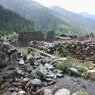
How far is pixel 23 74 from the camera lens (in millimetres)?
9773

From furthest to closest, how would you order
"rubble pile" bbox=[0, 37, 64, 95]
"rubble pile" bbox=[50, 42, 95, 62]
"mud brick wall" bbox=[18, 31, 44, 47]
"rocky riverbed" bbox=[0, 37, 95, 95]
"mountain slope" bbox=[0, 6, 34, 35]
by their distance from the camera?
"mountain slope" bbox=[0, 6, 34, 35] → "mud brick wall" bbox=[18, 31, 44, 47] → "rubble pile" bbox=[50, 42, 95, 62] → "rubble pile" bbox=[0, 37, 64, 95] → "rocky riverbed" bbox=[0, 37, 95, 95]

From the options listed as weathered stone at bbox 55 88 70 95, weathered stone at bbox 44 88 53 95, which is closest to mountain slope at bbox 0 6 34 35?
weathered stone at bbox 44 88 53 95

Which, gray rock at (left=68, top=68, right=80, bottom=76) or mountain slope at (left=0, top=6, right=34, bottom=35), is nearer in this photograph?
gray rock at (left=68, top=68, right=80, bottom=76)

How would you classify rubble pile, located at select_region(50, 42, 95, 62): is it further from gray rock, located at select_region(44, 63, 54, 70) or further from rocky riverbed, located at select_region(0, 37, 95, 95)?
gray rock, located at select_region(44, 63, 54, 70)

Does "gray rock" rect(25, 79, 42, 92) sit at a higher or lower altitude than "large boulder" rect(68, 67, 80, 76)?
lower

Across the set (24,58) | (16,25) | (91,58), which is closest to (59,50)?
(91,58)

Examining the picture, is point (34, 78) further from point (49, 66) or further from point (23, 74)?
point (49, 66)

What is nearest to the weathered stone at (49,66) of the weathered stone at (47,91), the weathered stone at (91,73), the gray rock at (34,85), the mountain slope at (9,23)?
the gray rock at (34,85)

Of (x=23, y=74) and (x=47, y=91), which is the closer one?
(x=47, y=91)

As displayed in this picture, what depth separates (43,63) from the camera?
35.9 feet

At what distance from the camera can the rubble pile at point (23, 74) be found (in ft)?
29.2

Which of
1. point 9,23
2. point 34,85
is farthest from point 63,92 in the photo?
point 9,23

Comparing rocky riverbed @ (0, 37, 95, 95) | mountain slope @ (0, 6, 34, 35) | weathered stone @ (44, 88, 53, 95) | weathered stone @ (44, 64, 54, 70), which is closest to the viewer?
weathered stone @ (44, 88, 53, 95)

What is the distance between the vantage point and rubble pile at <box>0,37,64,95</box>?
8.91 meters
